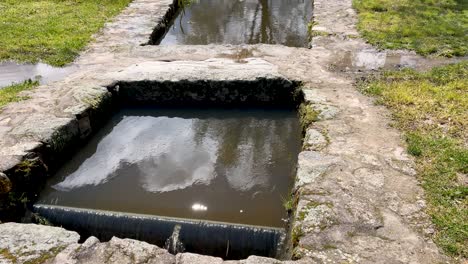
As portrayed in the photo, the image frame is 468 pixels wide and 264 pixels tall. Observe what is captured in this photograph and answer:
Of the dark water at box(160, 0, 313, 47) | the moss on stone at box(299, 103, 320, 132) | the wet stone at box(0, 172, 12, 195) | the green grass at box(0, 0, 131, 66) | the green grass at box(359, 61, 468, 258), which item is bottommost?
the dark water at box(160, 0, 313, 47)

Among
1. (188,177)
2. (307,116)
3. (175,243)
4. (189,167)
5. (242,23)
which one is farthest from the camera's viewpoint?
(242,23)

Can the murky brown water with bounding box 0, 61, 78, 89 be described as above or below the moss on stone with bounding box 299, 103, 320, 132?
below

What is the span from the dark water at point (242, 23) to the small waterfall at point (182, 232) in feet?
19.2

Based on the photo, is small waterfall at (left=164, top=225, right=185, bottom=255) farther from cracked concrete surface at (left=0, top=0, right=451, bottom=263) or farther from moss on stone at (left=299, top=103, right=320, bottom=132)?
moss on stone at (left=299, top=103, right=320, bottom=132)

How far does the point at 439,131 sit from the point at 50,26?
799 cm

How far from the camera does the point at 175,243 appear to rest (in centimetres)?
429

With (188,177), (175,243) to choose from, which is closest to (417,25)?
(188,177)

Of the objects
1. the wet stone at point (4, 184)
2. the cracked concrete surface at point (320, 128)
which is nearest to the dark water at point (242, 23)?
the cracked concrete surface at point (320, 128)

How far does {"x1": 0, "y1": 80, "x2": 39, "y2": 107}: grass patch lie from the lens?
6504mm

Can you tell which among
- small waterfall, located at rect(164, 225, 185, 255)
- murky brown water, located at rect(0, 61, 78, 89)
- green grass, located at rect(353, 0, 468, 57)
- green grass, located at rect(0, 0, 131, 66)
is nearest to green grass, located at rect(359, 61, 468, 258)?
green grass, located at rect(353, 0, 468, 57)

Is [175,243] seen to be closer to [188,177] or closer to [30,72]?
[188,177]

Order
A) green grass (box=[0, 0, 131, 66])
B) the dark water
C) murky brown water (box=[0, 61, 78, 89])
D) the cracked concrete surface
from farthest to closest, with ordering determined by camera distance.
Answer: the dark water → green grass (box=[0, 0, 131, 66]) → murky brown water (box=[0, 61, 78, 89]) → the cracked concrete surface

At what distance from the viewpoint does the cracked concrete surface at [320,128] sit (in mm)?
3811

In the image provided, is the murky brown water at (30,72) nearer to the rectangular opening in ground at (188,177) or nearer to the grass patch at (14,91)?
the grass patch at (14,91)
